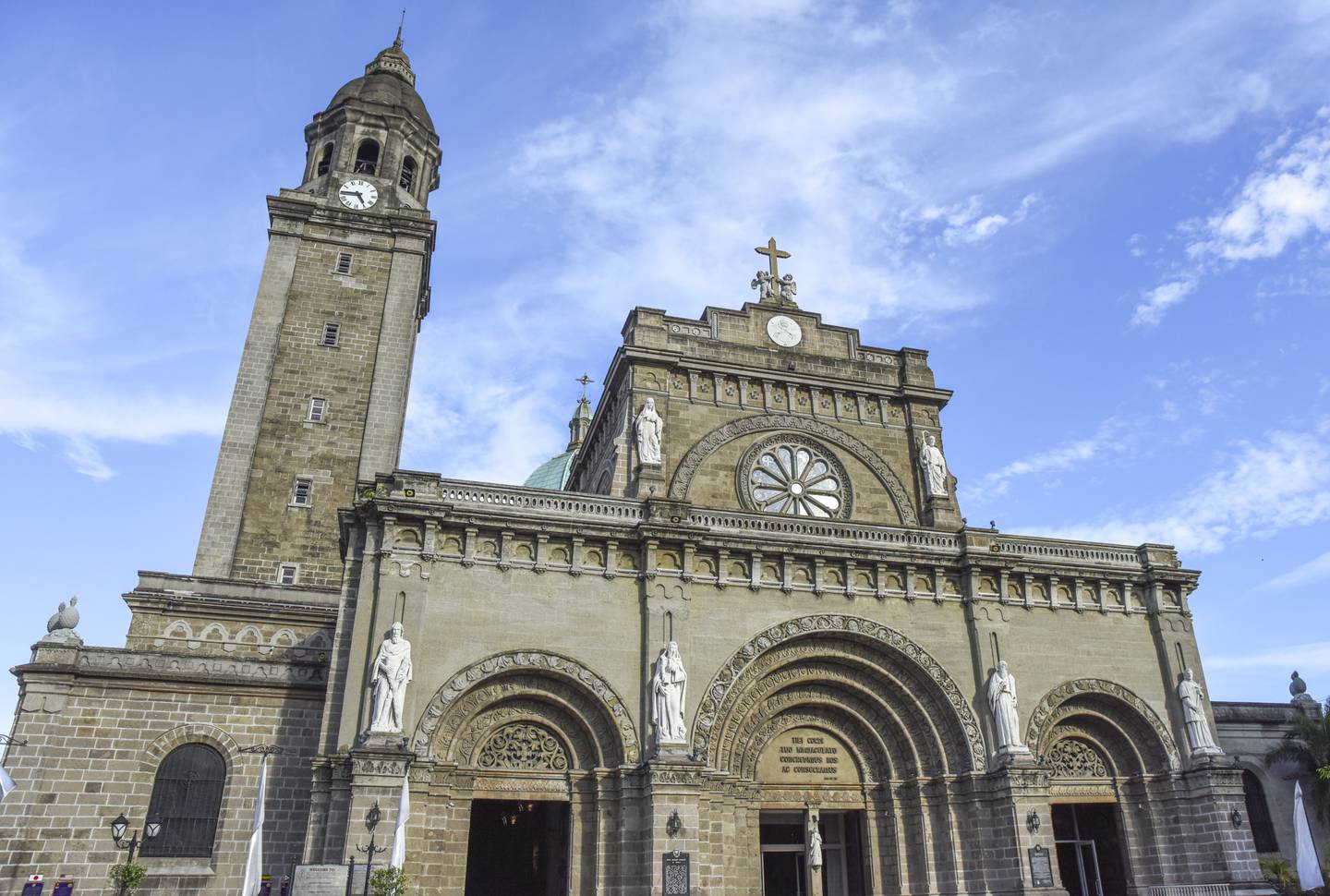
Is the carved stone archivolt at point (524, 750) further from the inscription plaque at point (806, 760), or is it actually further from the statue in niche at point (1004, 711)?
the statue in niche at point (1004, 711)

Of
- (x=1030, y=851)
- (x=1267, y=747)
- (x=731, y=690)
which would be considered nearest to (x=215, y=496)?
(x=731, y=690)

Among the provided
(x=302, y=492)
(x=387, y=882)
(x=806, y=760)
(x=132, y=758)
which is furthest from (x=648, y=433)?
(x=132, y=758)

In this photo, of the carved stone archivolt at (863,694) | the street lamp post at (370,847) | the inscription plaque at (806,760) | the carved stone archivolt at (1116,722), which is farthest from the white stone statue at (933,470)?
the street lamp post at (370,847)

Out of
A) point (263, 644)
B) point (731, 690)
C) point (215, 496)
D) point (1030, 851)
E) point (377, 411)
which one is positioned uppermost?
point (377, 411)

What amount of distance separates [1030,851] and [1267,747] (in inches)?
525

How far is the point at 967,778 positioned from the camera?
83.4 ft

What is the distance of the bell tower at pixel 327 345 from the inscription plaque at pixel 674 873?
16004mm

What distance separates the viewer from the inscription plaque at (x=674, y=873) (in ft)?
70.2

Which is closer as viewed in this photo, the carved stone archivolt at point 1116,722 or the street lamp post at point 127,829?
the street lamp post at point 127,829

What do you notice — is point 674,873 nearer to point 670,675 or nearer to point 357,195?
point 670,675

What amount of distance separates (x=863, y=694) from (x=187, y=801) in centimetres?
1795

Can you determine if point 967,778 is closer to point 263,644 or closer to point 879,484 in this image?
point 879,484

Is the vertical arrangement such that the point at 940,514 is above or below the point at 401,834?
above

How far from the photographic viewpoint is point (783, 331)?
33.8 metres
